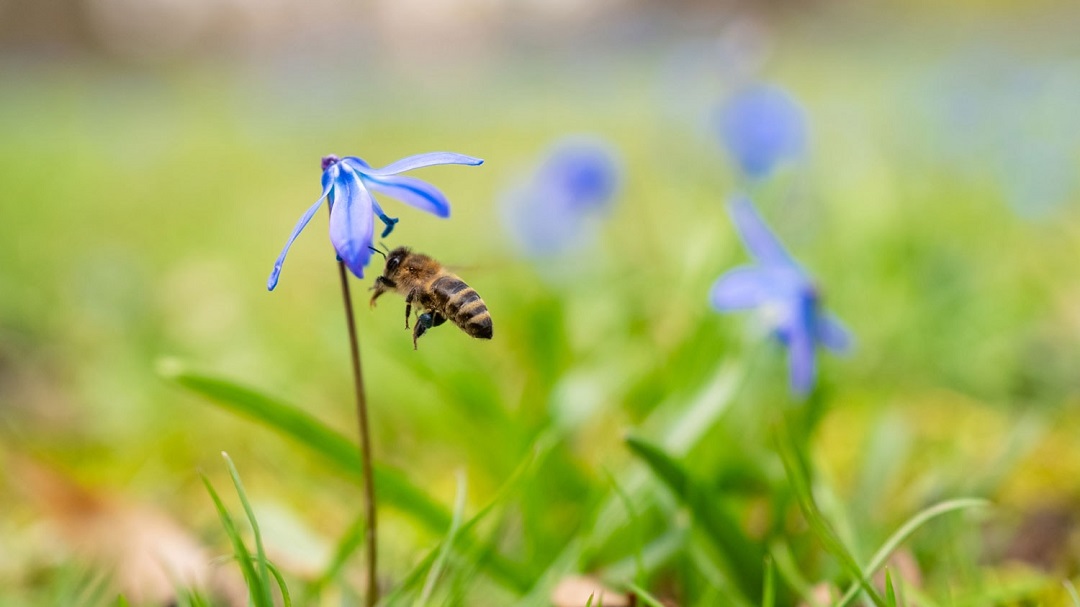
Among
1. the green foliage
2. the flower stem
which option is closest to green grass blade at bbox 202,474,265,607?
the green foliage

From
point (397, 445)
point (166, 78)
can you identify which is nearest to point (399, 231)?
point (397, 445)

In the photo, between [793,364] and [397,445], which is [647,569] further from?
[397,445]

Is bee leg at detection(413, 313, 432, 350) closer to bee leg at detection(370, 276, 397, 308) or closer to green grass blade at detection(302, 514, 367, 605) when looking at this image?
bee leg at detection(370, 276, 397, 308)

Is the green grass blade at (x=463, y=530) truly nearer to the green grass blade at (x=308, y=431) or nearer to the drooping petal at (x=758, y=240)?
the green grass blade at (x=308, y=431)

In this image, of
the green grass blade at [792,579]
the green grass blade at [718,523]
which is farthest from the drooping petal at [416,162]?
the green grass blade at [792,579]

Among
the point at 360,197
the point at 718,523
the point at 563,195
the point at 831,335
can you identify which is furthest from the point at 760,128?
the point at 360,197

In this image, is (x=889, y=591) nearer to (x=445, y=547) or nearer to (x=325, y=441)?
(x=445, y=547)
